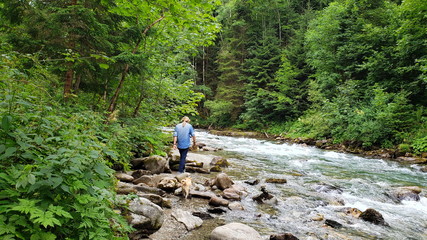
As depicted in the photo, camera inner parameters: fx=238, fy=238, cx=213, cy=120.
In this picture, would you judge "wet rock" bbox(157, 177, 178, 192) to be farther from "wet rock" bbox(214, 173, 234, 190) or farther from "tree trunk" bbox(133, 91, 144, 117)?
"tree trunk" bbox(133, 91, 144, 117)

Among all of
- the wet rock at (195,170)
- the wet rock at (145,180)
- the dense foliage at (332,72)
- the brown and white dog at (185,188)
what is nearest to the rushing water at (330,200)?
the wet rock at (195,170)

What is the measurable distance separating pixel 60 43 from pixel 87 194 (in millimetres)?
3840

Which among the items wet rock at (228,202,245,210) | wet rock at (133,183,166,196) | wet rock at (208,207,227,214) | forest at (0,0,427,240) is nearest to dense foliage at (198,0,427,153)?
forest at (0,0,427,240)

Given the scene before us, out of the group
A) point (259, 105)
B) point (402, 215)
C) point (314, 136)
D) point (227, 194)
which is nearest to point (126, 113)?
point (227, 194)

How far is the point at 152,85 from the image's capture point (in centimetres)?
723

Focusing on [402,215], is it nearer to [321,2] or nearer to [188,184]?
[188,184]

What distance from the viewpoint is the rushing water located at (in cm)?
437

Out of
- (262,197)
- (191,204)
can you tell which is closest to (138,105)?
(191,204)

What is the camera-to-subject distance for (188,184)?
5508mm

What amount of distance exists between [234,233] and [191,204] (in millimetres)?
1555

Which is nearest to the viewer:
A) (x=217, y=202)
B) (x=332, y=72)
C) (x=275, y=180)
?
(x=217, y=202)

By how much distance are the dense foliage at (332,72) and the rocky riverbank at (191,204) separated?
31.4 ft

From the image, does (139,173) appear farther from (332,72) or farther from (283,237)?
(332,72)

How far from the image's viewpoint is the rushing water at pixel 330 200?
437 cm
